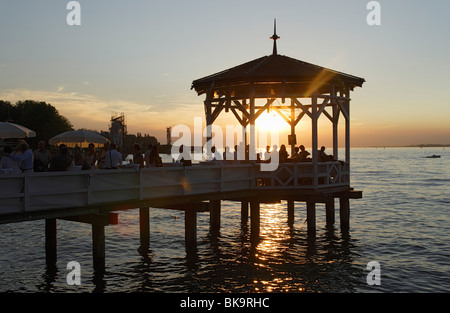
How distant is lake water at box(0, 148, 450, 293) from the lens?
1596 cm

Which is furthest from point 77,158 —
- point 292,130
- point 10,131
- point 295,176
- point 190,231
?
point 292,130

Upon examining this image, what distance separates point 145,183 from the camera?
15.2m

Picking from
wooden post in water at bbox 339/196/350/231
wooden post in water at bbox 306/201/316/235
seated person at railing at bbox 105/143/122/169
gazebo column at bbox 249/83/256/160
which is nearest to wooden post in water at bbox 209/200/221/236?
gazebo column at bbox 249/83/256/160

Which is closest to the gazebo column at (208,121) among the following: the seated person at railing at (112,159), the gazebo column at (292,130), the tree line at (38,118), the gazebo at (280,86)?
the gazebo at (280,86)

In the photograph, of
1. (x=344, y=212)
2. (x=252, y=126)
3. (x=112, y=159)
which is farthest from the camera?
(x=344, y=212)

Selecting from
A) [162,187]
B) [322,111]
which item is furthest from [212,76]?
[162,187]

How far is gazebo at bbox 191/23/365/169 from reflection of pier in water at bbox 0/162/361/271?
152cm

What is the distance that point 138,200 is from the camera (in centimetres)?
1501

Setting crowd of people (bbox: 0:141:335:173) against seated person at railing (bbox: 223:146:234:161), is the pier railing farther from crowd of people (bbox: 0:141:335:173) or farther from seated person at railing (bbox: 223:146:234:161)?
seated person at railing (bbox: 223:146:234:161)

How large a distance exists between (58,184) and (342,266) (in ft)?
36.3

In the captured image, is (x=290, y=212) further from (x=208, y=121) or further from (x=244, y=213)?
(x=208, y=121)

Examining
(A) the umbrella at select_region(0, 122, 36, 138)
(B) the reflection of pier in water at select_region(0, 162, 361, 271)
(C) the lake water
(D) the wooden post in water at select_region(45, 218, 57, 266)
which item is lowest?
(C) the lake water

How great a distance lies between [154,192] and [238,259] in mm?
5470
